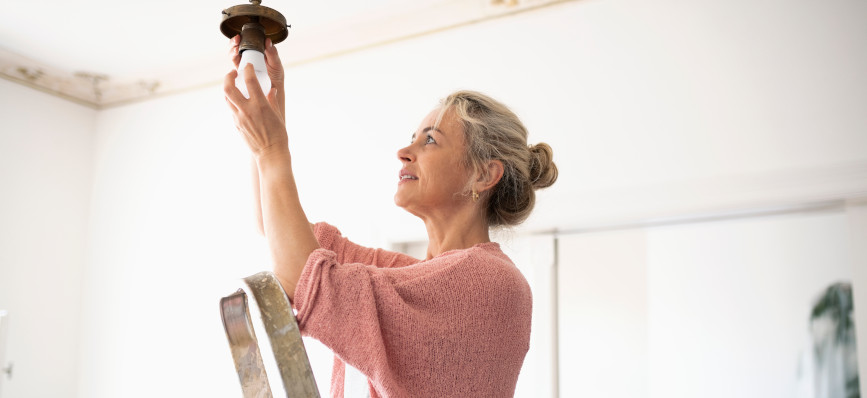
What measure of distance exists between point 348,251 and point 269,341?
0.82 metres

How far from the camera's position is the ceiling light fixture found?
32.5 inches

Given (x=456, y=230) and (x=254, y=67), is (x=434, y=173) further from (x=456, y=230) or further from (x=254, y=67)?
(x=254, y=67)

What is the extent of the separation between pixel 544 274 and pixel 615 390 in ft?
1.46

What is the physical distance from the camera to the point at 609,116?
2348 mm

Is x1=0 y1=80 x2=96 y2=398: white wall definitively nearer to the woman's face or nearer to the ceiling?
the ceiling

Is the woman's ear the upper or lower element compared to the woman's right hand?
lower

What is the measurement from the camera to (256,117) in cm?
81

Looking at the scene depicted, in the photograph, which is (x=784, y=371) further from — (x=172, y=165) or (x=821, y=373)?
(x=172, y=165)

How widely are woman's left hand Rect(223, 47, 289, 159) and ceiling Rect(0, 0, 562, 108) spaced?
1933mm

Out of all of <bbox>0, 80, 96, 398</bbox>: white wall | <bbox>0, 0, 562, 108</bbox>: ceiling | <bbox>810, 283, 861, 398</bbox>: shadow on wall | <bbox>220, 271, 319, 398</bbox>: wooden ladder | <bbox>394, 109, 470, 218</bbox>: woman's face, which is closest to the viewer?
<bbox>220, 271, 319, 398</bbox>: wooden ladder

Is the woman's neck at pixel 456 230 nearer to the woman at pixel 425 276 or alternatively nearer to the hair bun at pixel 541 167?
the woman at pixel 425 276

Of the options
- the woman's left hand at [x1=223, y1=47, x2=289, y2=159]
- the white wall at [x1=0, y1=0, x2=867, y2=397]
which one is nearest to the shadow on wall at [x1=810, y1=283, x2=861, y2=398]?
the white wall at [x1=0, y1=0, x2=867, y2=397]

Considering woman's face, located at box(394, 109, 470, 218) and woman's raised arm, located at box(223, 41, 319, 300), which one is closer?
woman's raised arm, located at box(223, 41, 319, 300)

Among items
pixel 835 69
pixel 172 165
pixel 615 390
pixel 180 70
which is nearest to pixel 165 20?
pixel 180 70
